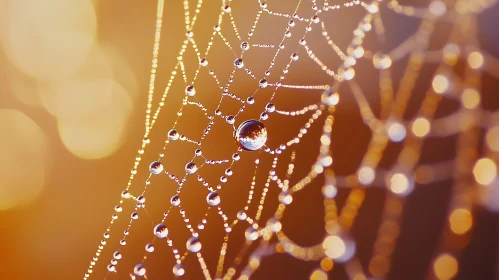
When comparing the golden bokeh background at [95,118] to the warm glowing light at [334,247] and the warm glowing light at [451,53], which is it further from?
the warm glowing light at [451,53]

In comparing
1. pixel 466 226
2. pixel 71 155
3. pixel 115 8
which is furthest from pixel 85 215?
pixel 466 226

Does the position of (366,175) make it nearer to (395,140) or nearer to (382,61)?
(395,140)

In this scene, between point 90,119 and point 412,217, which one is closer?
point 90,119

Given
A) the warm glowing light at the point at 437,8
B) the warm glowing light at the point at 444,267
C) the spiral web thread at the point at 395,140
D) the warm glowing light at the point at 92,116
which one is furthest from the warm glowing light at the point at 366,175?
the warm glowing light at the point at 92,116

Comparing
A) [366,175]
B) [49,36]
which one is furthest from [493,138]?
[49,36]

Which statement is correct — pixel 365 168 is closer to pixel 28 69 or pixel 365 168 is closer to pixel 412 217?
pixel 412 217

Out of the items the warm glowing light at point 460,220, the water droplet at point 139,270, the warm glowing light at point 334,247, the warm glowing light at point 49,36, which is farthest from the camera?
the warm glowing light at point 460,220
